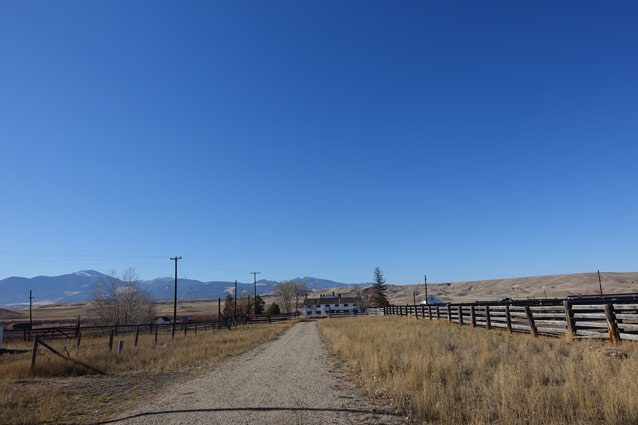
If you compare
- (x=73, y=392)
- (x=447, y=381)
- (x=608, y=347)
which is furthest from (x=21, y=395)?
(x=608, y=347)

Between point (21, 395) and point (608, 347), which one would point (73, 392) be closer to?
point (21, 395)

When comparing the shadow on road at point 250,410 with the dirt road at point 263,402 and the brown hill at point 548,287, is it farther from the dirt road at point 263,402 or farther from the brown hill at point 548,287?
the brown hill at point 548,287

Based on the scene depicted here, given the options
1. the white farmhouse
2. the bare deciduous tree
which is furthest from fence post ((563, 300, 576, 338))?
the white farmhouse

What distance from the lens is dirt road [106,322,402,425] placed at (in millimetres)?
6941

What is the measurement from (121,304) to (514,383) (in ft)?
233

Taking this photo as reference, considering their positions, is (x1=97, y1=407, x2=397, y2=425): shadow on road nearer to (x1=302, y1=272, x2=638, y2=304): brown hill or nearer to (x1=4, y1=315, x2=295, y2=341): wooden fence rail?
(x1=4, y1=315, x2=295, y2=341): wooden fence rail

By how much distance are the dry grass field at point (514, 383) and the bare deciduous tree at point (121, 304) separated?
6252 cm

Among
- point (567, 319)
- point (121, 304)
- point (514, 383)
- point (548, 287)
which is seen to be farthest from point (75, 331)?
point (548, 287)

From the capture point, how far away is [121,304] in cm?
6506

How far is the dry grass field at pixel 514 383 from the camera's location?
5840 mm

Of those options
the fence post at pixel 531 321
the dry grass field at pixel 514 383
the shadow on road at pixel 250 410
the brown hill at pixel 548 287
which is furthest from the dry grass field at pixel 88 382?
the brown hill at pixel 548 287

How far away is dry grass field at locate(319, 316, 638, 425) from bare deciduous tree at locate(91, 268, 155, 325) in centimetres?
6252

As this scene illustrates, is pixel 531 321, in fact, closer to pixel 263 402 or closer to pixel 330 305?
pixel 263 402

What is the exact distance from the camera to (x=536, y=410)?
19.7 feet
